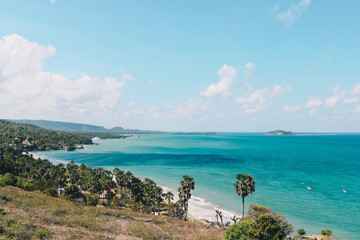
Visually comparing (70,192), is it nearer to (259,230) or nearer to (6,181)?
(6,181)

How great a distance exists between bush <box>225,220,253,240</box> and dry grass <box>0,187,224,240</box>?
136 inches

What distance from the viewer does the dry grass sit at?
29.0 metres

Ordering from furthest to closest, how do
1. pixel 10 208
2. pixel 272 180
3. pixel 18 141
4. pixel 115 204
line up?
pixel 18 141 < pixel 272 180 < pixel 115 204 < pixel 10 208

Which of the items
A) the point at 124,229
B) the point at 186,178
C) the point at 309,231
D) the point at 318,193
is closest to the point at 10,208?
the point at 124,229

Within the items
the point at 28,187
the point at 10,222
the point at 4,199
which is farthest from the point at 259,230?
the point at 28,187

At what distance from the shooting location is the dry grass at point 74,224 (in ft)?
95.3

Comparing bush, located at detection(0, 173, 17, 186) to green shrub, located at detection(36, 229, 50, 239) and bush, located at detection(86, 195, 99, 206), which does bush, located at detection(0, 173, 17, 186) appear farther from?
green shrub, located at detection(36, 229, 50, 239)

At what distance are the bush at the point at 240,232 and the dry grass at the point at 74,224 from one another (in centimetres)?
346

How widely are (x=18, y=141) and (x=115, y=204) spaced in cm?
19851

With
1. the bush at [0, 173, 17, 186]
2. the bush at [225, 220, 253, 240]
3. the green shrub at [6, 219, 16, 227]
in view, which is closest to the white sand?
the bush at [225, 220, 253, 240]

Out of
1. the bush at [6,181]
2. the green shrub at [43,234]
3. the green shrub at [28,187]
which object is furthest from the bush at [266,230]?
the bush at [6,181]

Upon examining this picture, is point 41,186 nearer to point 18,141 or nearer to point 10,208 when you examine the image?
point 10,208

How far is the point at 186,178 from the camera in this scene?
176 ft

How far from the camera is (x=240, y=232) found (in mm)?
35031
